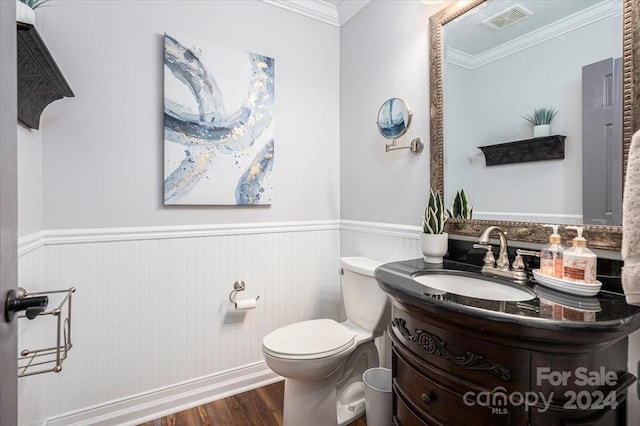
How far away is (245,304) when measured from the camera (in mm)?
1873

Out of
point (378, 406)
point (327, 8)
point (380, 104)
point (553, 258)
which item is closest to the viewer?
point (553, 258)

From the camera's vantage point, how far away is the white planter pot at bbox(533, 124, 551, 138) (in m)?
1.20

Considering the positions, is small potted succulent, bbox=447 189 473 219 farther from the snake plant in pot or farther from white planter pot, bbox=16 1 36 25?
white planter pot, bbox=16 1 36 25

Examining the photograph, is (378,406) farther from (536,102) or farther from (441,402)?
(536,102)

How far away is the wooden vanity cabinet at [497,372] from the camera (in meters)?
0.76

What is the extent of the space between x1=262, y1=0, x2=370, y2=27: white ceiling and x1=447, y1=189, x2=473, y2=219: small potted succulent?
56.3 inches

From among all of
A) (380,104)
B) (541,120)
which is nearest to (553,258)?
(541,120)

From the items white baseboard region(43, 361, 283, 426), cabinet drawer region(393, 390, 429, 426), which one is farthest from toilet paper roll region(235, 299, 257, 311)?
cabinet drawer region(393, 390, 429, 426)

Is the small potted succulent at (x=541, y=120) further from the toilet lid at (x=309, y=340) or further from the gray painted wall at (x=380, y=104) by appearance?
the toilet lid at (x=309, y=340)

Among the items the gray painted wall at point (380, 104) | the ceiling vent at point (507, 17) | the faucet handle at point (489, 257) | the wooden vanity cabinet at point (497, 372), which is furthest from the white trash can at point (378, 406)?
the ceiling vent at point (507, 17)

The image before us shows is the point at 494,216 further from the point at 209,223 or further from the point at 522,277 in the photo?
→ the point at 209,223

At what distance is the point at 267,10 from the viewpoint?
203 cm

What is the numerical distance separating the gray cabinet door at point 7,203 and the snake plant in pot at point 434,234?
1.39 metres

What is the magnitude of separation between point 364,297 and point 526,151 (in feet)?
3.42
